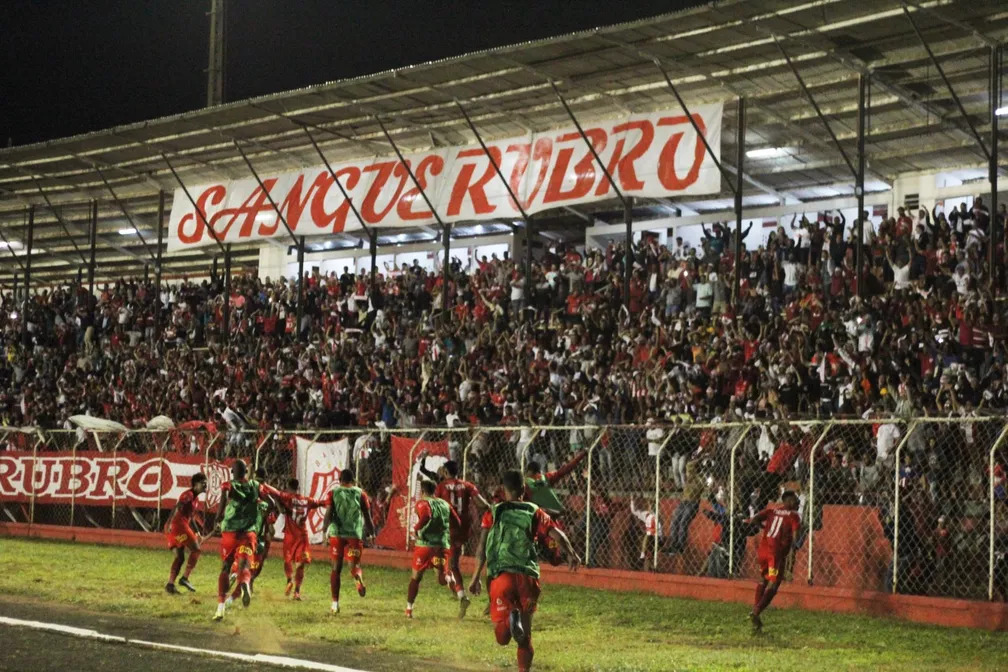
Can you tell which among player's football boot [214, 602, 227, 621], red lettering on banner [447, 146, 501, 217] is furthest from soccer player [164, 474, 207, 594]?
red lettering on banner [447, 146, 501, 217]

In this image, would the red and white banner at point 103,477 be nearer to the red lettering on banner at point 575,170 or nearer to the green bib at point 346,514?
the green bib at point 346,514

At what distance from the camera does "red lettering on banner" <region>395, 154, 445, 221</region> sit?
32.6 meters

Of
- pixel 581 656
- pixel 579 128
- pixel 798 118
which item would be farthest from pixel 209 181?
pixel 581 656

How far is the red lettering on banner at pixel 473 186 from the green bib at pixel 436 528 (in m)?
15.9

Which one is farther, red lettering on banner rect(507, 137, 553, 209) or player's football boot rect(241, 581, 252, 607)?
red lettering on banner rect(507, 137, 553, 209)

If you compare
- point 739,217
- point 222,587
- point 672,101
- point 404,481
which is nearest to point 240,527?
point 222,587

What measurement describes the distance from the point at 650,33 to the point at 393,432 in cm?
920

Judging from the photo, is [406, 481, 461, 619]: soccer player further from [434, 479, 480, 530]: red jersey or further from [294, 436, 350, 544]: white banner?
[294, 436, 350, 544]: white banner

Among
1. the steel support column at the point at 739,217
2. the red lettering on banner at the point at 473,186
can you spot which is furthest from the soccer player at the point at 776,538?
the red lettering on banner at the point at 473,186

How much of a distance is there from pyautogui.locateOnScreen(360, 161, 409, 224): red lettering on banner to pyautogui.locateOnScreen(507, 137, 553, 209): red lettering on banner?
3.77m

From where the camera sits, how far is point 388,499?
2109cm

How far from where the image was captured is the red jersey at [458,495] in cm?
1658

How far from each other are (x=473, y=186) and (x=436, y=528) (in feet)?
54.8

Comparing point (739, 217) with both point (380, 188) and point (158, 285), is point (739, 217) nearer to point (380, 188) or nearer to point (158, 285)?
point (380, 188)
